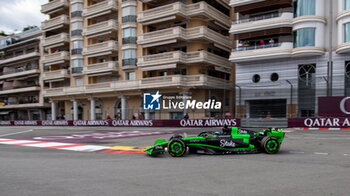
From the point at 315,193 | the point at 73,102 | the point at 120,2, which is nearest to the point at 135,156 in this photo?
the point at 315,193

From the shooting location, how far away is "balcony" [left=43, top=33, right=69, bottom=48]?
4328 centimetres

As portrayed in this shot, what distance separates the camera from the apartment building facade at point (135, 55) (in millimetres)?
31547

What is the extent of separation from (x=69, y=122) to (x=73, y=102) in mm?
6875

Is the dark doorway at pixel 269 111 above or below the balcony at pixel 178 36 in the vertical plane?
below

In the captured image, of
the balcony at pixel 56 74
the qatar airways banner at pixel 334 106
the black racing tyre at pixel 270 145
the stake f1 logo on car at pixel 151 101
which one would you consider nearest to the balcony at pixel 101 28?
the balcony at pixel 56 74

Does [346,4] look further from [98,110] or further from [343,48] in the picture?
[98,110]

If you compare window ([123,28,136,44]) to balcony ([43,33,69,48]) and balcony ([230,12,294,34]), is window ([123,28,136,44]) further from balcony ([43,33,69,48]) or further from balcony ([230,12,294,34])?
balcony ([230,12,294,34])

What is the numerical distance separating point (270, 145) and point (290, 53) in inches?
735

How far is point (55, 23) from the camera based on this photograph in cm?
4453

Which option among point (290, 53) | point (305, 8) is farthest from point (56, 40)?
point (305, 8)

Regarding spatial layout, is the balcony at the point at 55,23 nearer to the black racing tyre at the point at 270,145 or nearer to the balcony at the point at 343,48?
the balcony at the point at 343,48

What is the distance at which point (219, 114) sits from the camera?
29438mm

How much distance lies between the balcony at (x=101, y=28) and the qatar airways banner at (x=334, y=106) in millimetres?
25566

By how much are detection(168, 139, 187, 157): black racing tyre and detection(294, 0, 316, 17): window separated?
21.7m
